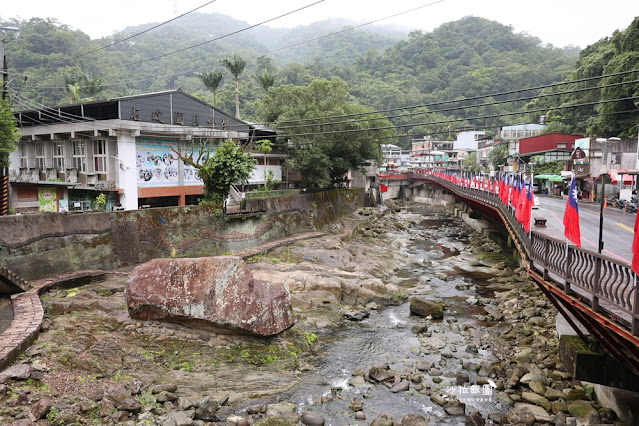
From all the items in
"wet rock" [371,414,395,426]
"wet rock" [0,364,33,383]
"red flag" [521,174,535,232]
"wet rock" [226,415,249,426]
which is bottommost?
"wet rock" [371,414,395,426]

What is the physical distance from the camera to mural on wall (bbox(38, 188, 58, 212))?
27.8 meters

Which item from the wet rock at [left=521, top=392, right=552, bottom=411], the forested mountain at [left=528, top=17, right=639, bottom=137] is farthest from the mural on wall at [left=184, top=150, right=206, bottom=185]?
the wet rock at [left=521, top=392, right=552, bottom=411]

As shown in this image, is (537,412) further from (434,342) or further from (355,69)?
(355,69)

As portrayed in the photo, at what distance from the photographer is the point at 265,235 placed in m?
30.5

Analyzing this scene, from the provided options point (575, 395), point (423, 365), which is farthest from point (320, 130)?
point (575, 395)

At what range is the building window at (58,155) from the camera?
3197 cm

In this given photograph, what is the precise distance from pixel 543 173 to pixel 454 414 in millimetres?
51849

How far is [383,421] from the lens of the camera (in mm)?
11469

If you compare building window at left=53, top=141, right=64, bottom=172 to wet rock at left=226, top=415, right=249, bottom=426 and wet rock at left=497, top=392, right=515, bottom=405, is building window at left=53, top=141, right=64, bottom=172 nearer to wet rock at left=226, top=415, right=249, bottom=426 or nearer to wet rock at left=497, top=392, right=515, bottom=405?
wet rock at left=226, top=415, right=249, bottom=426

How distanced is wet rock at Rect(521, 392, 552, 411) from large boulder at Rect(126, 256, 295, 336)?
26.5ft

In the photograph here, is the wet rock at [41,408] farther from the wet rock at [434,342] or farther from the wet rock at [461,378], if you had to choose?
the wet rock at [434,342]

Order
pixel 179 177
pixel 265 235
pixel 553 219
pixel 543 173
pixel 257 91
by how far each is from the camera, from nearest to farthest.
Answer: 1. pixel 553 219
2. pixel 265 235
3. pixel 179 177
4. pixel 543 173
5. pixel 257 91

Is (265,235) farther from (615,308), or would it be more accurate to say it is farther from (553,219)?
(615,308)

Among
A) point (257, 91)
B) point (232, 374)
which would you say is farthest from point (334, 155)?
point (257, 91)
